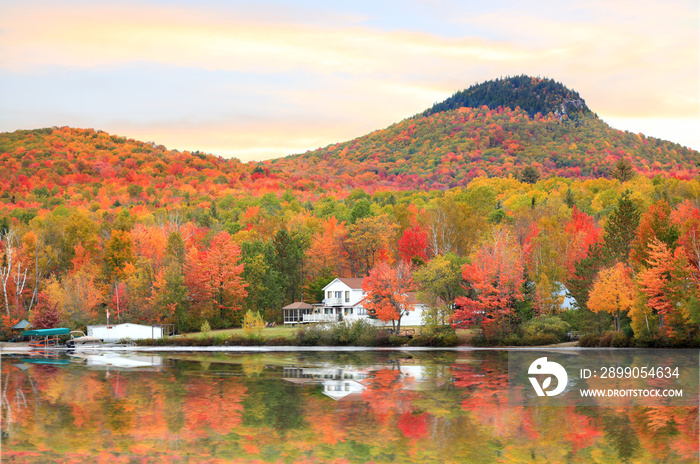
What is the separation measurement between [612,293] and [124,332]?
53.1 m

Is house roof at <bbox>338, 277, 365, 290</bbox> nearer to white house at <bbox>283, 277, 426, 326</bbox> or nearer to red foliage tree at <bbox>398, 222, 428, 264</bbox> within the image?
white house at <bbox>283, 277, 426, 326</bbox>

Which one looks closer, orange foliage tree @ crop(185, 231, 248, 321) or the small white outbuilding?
the small white outbuilding

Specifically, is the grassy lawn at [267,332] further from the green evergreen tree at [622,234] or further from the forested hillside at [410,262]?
the green evergreen tree at [622,234]

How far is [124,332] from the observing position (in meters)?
77.3

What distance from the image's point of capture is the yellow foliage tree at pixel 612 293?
61219 mm

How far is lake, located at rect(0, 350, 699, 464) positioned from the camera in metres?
30.5

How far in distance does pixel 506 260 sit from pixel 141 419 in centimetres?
4154

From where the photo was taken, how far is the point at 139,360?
62.1 metres

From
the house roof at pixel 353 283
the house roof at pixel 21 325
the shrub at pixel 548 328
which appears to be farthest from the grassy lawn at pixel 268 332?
the house roof at pixel 21 325

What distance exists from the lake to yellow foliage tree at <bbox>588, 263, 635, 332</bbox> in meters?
14.3

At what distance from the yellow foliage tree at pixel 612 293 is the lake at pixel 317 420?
14.3 m

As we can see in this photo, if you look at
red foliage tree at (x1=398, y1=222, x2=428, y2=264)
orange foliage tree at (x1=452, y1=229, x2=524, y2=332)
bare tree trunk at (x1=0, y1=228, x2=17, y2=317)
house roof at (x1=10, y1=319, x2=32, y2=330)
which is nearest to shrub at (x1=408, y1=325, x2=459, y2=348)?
orange foliage tree at (x1=452, y1=229, x2=524, y2=332)

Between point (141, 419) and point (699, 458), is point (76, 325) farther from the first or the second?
point (699, 458)

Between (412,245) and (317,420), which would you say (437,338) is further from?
(317,420)
